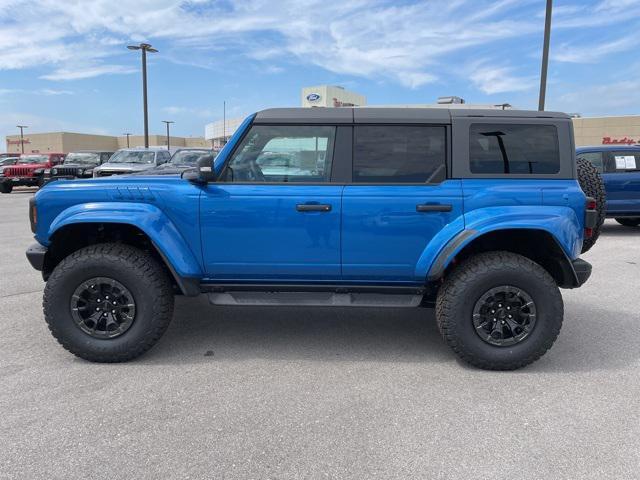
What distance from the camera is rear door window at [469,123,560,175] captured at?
12.1 ft

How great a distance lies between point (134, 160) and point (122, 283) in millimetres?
14309

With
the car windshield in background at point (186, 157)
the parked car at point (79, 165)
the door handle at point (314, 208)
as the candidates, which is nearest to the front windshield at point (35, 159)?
the parked car at point (79, 165)

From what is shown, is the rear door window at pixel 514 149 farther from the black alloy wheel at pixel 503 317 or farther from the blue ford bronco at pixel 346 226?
the black alloy wheel at pixel 503 317

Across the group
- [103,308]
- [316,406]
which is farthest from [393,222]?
[103,308]

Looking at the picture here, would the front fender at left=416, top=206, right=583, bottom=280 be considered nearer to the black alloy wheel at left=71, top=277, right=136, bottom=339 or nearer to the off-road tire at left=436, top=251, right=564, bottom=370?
the off-road tire at left=436, top=251, right=564, bottom=370

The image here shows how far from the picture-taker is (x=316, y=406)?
312cm

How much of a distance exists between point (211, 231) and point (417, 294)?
1.61 meters

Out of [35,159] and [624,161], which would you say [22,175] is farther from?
[624,161]

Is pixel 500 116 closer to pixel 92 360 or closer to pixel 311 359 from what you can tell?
pixel 311 359

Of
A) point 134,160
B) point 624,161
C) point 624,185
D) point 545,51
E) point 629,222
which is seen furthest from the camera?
point 134,160

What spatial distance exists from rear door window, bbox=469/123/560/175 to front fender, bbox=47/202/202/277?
222cm

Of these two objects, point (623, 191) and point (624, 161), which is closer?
point (623, 191)

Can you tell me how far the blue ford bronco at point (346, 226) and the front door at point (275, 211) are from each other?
10 millimetres

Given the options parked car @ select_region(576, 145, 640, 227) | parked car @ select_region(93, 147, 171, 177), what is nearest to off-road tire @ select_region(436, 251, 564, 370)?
parked car @ select_region(576, 145, 640, 227)
